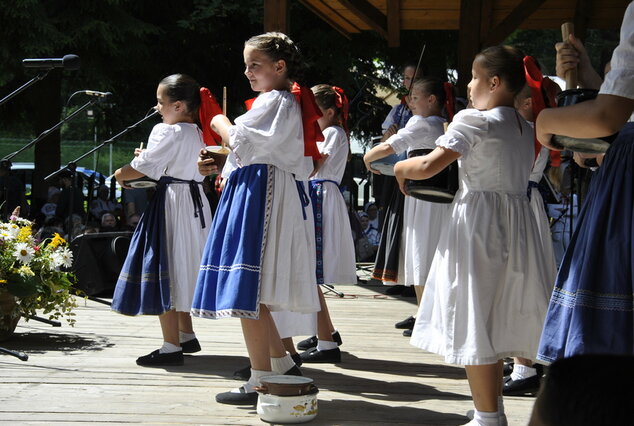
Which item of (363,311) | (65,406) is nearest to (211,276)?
(65,406)

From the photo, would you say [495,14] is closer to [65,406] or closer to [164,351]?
[164,351]

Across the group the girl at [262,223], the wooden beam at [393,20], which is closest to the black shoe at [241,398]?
the girl at [262,223]

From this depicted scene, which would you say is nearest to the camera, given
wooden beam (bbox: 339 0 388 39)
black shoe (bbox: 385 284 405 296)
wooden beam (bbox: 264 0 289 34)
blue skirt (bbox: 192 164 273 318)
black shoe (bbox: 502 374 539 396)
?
blue skirt (bbox: 192 164 273 318)

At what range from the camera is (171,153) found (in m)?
4.37

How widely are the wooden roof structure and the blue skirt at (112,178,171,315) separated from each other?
3342 millimetres

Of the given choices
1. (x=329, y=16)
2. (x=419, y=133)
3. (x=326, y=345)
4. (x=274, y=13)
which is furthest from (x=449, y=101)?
(x=329, y=16)

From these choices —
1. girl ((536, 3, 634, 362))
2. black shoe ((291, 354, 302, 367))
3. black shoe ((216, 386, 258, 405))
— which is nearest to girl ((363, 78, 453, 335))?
black shoe ((291, 354, 302, 367))

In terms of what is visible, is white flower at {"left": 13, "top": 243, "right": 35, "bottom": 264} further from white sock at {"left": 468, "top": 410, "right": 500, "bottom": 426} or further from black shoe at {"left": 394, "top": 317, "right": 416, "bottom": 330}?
white sock at {"left": 468, "top": 410, "right": 500, "bottom": 426}

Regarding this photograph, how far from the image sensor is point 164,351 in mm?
4395

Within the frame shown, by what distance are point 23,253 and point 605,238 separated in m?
3.54

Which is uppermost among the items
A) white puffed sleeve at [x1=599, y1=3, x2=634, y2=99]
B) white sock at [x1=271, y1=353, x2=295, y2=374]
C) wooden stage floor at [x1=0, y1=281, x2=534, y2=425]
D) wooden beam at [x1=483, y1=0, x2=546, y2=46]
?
wooden beam at [x1=483, y1=0, x2=546, y2=46]

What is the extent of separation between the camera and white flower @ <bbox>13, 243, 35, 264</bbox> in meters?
4.76

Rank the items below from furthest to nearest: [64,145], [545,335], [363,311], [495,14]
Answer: [64,145] < [495,14] < [363,311] < [545,335]

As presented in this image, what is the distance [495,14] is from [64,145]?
19552 mm
